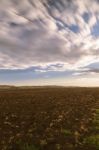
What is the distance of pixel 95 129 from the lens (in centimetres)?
1595

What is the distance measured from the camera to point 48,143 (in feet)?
42.1

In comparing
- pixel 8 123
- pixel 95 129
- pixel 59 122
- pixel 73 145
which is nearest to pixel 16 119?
pixel 8 123

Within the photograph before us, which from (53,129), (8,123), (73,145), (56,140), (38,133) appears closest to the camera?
(73,145)

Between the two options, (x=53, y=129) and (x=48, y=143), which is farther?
(x=53, y=129)

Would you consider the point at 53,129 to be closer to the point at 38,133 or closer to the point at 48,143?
the point at 38,133

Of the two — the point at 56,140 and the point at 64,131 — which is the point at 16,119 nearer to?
the point at 64,131

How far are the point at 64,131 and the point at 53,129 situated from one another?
99 cm

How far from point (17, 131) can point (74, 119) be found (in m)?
5.73

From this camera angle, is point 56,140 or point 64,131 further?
point 64,131

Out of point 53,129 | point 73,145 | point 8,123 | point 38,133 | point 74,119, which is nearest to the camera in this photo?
point 73,145

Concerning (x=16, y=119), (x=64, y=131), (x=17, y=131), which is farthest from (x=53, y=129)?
(x=16, y=119)

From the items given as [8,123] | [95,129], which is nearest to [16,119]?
[8,123]

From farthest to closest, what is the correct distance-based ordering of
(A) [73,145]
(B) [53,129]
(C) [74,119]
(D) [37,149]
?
1. (C) [74,119]
2. (B) [53,129]
3. (A) [73,145]
4. (D) [37,149]

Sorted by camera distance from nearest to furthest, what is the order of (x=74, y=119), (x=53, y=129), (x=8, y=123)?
(x=53, y=129) < (x=8, y=123) < (x=74, y=119)
